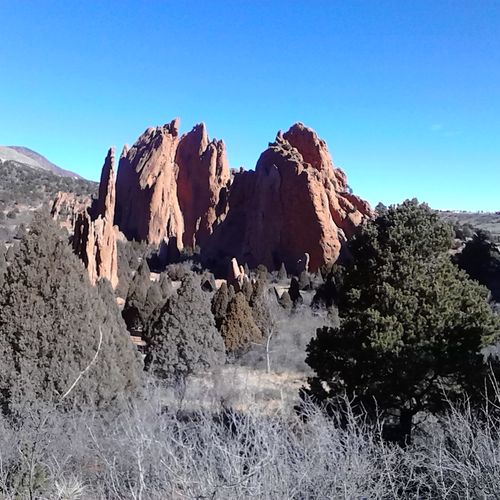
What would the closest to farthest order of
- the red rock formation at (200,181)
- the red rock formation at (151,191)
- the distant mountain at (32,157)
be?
the red rock formation at (151,191) → the red rock formation at (200,181) → the distant mountain at (32,157)

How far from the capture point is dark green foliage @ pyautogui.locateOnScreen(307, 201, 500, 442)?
10109mm

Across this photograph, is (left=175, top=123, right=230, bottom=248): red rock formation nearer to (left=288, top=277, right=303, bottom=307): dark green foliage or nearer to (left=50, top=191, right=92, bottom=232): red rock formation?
(left=50, top=191, right=92, bottom=232): red rock formation

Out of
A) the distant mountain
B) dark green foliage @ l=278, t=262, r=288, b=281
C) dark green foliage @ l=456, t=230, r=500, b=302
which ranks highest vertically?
the distant mountain

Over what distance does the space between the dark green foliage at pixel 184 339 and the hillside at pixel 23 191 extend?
48.7m

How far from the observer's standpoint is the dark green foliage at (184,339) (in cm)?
1788

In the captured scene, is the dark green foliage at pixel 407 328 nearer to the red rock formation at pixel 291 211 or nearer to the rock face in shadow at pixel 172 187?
the red rock formation at pixel 291 211

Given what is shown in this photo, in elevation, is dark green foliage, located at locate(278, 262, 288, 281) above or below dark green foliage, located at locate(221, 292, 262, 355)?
above

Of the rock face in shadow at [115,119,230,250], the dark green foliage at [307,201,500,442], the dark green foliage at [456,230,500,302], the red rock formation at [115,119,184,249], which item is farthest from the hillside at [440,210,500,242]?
the dark green foliage at [307,201,500,442]

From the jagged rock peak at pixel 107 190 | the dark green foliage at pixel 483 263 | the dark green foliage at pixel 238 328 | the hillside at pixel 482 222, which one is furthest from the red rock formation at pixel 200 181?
the dark green foliage at pixel 238 328

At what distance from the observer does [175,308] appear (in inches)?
730

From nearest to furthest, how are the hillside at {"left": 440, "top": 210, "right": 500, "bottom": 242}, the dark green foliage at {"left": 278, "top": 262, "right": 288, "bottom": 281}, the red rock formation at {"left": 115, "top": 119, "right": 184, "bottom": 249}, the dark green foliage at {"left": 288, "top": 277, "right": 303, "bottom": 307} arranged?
1. the dark green foliage at {"left": 288, "top": 277, "right": 303, "bottom": 307}
2. the dark green foliage at {"left": 278, "top": 262, "right": 288, "bottom": 281}
3. the hillside at {"left": 440, "top": 210, "right": 500, "bottom": 242}
4. the red rock formation at {"left": 115, "top": 119, "right": 184, "bottom": 249}

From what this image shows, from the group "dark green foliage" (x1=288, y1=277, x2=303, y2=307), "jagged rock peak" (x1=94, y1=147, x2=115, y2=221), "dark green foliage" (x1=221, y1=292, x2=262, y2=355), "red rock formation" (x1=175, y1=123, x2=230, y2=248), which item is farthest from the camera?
"red rock formation" (x1=175, y1=123, x2=230, y2=248)

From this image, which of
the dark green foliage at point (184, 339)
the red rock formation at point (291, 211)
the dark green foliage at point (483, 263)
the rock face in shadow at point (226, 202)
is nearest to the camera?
the dark green foliage at point (184, 339)

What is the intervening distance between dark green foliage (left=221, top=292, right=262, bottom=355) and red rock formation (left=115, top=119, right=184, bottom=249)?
56.5 m
